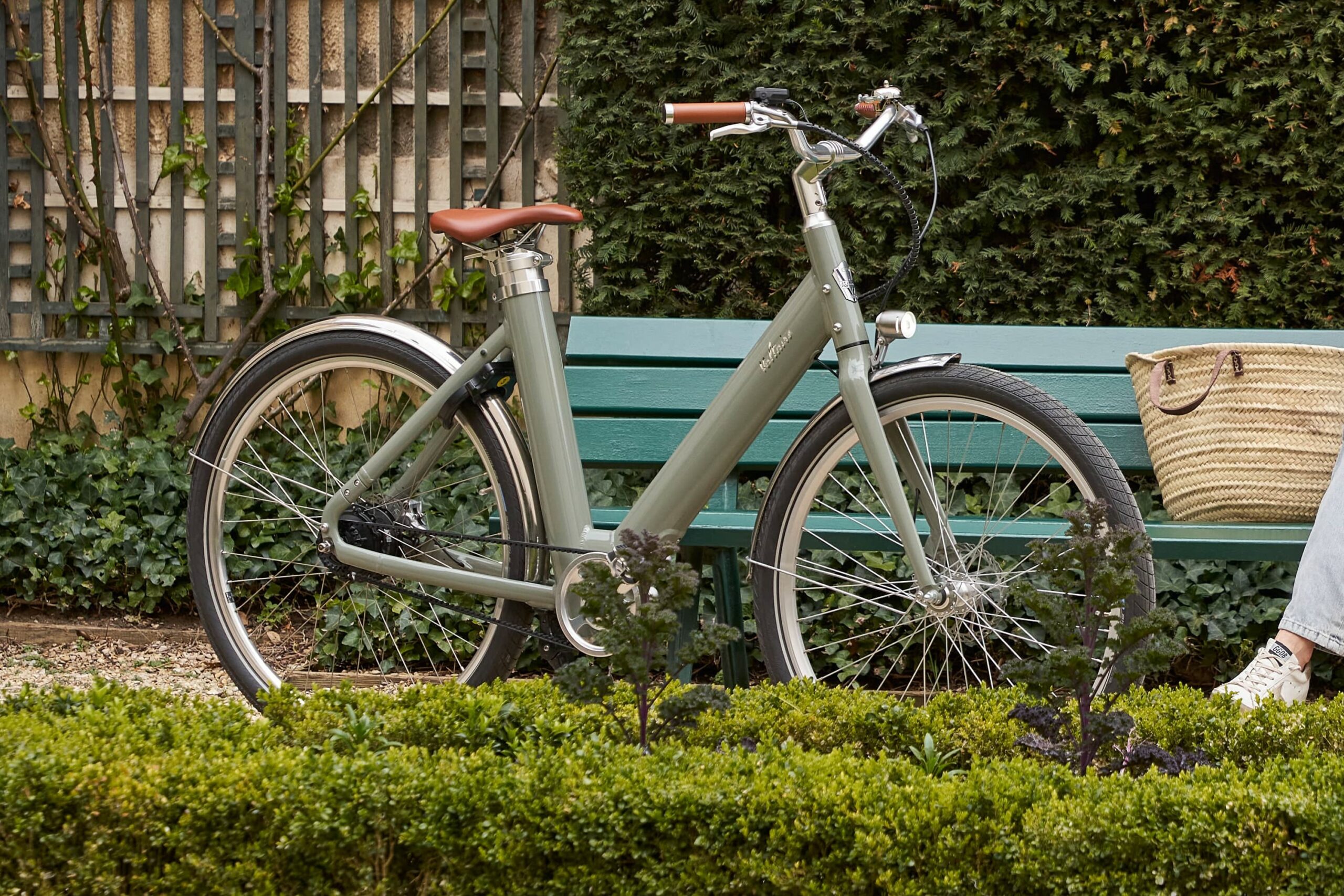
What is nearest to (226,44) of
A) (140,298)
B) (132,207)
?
(132,207)

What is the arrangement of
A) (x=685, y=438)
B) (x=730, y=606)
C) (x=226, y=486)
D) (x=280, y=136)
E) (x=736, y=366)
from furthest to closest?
(x=280, y=136) → (x=736, y=366) → (x=226, y=486) → (x=730, y=606) → (x=685, y=438)

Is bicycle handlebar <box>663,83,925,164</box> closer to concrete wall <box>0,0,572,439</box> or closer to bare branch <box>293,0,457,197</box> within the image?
concrete wall <box>0,0,572,439</box>

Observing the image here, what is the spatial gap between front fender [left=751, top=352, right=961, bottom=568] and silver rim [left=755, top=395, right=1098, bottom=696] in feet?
0.16

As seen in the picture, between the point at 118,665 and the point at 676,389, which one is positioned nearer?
the point at 676,389

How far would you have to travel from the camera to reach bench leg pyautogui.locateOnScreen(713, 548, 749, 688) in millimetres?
2672

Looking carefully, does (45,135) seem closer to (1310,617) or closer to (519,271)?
(519,271)

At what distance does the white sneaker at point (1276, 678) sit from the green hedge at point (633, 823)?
719mm

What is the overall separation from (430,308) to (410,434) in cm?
179

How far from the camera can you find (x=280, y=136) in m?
4.29

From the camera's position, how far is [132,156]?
446 centimetres

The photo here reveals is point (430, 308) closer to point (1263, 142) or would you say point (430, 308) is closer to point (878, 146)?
point (878, 146)

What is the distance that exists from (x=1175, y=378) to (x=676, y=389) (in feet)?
3.63

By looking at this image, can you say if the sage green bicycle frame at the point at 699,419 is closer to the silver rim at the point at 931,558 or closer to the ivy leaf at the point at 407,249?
the silver rim at the point at 931,558

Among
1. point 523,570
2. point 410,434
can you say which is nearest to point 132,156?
point 410,434
